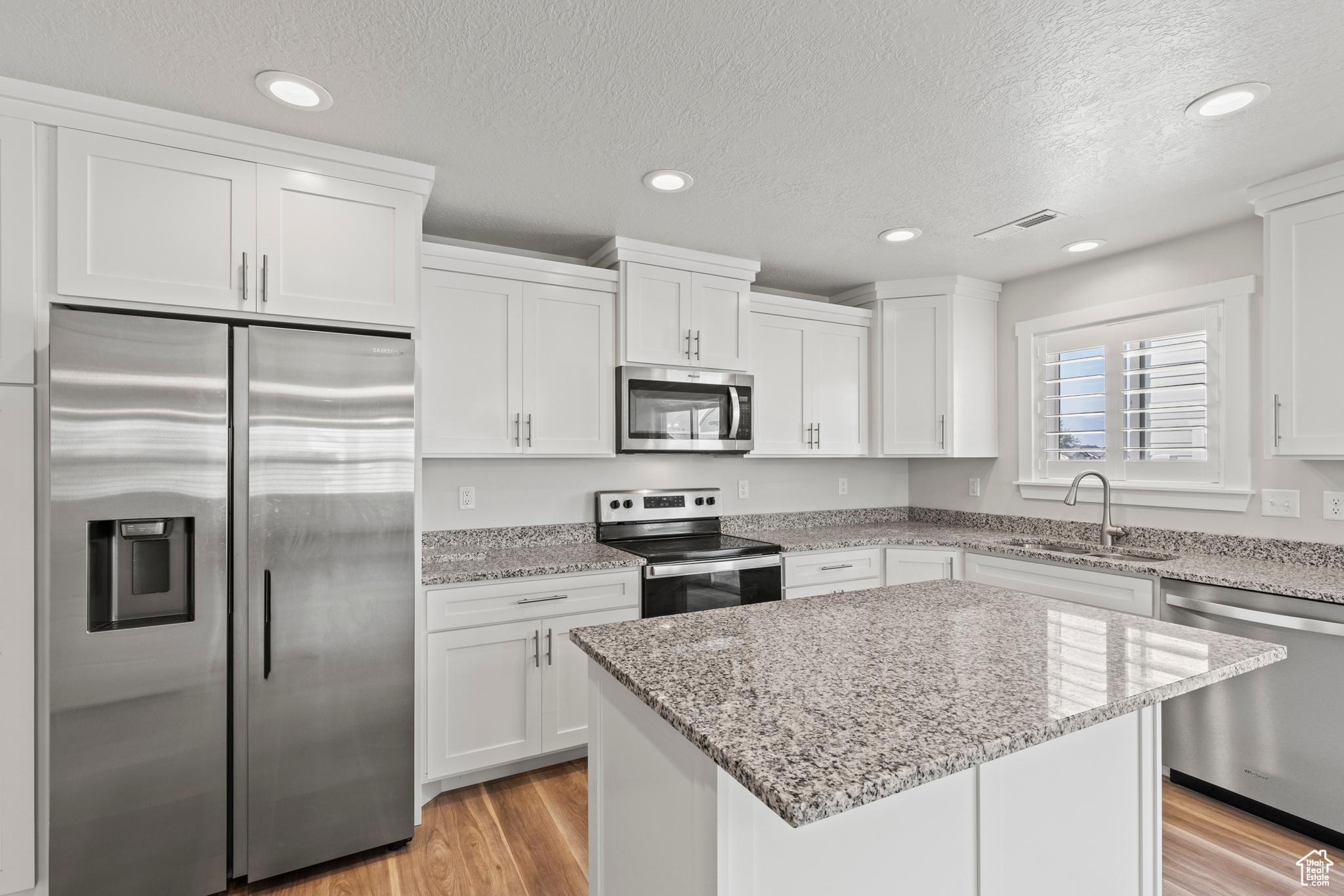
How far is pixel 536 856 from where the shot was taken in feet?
6.95

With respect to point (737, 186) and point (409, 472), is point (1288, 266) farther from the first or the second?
point (409, 472)

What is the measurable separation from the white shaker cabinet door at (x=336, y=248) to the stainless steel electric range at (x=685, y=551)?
4.75ft

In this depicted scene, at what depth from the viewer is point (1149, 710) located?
1439mm

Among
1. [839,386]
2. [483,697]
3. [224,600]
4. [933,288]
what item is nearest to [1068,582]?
[839,386]

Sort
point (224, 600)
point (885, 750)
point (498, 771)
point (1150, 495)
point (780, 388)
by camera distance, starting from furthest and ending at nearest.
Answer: point (780, 388)
point (1150, 495)
point (498, 771)
point (224, 600)
point (885, 750)

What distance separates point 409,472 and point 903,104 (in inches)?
74.6

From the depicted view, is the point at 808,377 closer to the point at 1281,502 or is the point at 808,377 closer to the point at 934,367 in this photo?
the point at 934,367

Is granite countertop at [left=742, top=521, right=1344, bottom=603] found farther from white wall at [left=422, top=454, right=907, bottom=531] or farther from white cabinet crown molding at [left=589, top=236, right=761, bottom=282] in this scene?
white cabinet crown molding at [left=589, top=236, right=761, bottom=282]

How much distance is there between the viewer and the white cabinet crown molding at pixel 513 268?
8.73 feet

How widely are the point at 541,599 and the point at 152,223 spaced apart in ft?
5.74

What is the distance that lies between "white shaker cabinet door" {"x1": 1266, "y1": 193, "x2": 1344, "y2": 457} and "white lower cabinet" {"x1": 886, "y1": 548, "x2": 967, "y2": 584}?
134cm

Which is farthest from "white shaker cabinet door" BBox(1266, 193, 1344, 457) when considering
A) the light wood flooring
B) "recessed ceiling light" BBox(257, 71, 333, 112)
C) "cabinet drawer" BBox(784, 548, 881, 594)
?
"recessed ceiling light" BBox(257, 71, 333, 112)

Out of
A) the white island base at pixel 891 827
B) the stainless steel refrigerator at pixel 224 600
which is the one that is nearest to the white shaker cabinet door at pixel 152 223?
the stainless steel refrigerator at pixel 224 600

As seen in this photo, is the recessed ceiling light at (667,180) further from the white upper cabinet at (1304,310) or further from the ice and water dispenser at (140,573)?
the white upper cabinet at (1304,310)
